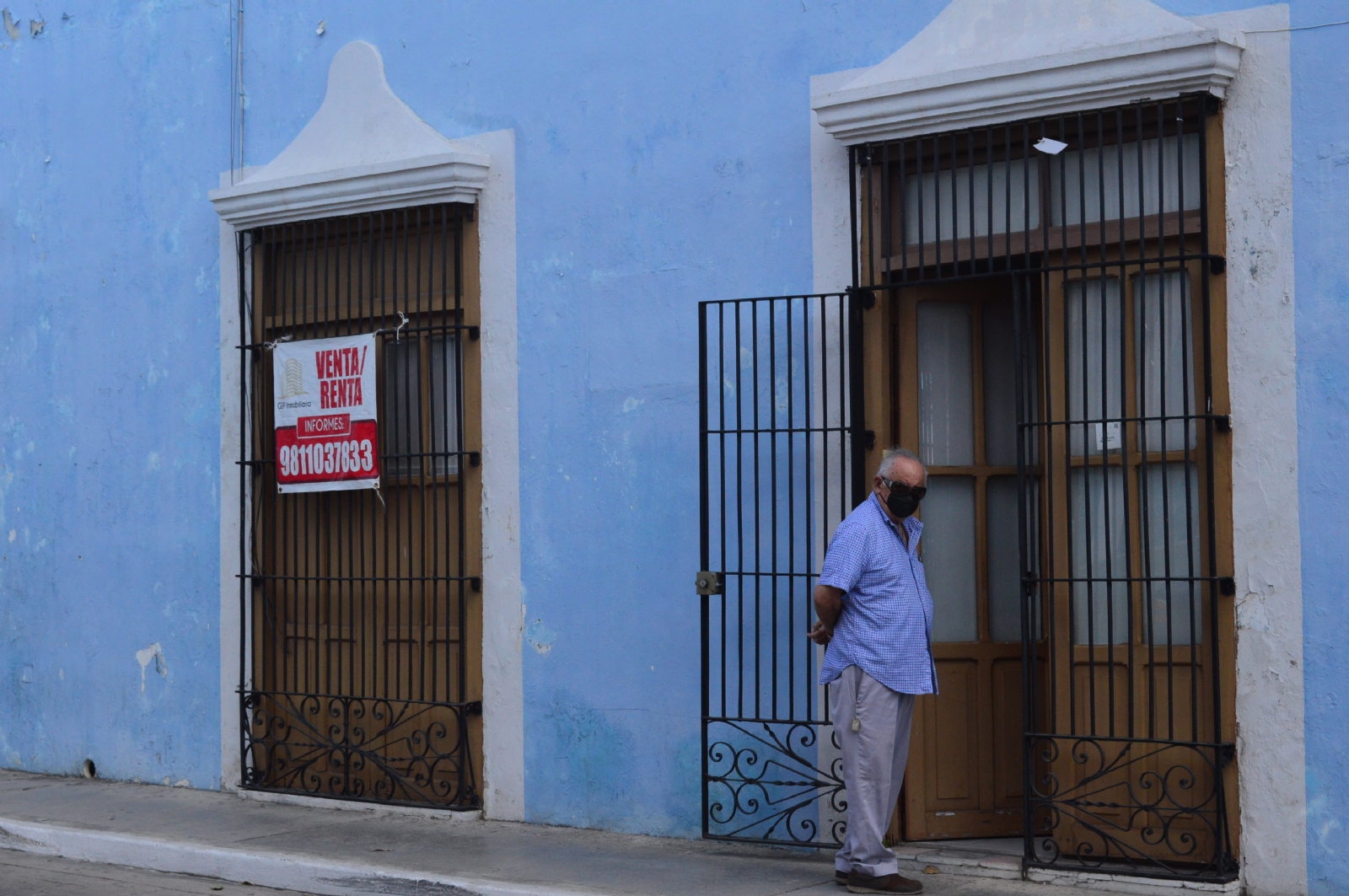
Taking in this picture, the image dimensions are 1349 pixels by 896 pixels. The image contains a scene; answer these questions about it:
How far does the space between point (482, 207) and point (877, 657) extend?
131 inches

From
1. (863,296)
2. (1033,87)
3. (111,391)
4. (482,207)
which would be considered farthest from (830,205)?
(111,391)

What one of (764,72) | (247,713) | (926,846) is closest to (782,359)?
(764,72)

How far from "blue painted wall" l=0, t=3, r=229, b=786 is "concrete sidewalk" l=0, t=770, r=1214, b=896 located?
2.82 ft

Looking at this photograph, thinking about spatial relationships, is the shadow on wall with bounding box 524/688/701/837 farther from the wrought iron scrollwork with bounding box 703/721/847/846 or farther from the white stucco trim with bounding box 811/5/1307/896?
the white stucco trim with bounding box 811/5/1307/896

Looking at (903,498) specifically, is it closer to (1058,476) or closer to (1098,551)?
(1058,476)

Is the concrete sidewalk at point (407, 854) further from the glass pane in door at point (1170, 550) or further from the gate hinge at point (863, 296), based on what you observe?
the gate hinge at point (863, 296)

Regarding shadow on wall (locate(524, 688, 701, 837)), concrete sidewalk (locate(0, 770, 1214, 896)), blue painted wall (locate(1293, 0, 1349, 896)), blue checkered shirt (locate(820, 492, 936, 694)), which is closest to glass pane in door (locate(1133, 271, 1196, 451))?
blue painted wall (locate(1293, 0, 1349, 896))

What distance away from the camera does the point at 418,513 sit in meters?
8.17

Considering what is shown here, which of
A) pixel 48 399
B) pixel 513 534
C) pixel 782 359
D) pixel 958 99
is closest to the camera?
pixel 958 99

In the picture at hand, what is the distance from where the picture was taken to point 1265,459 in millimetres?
5812

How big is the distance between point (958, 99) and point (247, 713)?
5.12 m

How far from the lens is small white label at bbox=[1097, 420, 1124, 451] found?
6230mm

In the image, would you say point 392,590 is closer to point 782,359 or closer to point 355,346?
point 355,346

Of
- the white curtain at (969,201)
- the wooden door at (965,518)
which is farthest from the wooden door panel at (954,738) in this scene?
the white curtain at (969,201)
